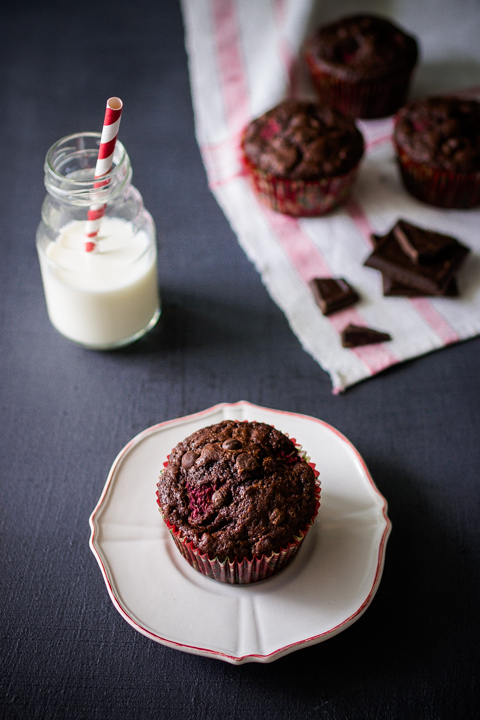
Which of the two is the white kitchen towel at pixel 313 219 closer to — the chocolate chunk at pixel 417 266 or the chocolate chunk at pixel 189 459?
the chocolate chunk at pixel 417 266

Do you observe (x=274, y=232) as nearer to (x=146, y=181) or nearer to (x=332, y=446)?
(x=146, y=181)

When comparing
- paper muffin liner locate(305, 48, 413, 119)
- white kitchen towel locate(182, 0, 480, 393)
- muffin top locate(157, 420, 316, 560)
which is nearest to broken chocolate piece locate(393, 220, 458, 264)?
white kitchen towel locate(182, 0, 480, 393)

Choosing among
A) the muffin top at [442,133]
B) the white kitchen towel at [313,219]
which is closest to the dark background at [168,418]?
the white kitchen towel at [313,219]

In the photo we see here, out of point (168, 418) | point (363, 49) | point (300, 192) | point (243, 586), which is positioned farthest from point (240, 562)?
point (363, 49)

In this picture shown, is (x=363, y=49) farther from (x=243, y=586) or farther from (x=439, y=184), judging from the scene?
(x=243, y=586)

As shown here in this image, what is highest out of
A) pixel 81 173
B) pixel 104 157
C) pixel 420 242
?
pixel 104 157

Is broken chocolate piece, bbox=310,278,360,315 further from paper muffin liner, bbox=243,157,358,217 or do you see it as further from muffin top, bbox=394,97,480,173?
muffin top, bbox=394,97,480,173
